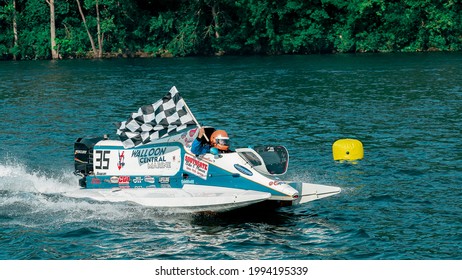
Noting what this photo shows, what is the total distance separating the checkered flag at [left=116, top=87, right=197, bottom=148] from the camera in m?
19.3

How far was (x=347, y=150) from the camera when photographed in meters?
24.5

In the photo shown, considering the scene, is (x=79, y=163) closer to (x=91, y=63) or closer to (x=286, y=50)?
(x=91, y=63)

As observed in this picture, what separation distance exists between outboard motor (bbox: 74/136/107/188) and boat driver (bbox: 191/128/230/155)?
2.89 m

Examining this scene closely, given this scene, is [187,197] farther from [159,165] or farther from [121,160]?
[121,160]

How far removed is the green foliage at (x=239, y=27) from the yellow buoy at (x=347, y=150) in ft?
147

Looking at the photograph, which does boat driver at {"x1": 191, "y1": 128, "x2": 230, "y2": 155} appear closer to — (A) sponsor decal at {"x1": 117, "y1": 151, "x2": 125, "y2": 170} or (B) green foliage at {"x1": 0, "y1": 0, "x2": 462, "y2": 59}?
(A) sponsor decal at {"x1": 117, "y1": 151, "x2": 125, "y2": 170}

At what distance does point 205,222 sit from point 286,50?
5260 centimetres

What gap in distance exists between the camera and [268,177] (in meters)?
18.3

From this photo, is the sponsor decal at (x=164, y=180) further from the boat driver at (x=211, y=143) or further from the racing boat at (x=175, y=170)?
the boat driver at (x=211, y=143)

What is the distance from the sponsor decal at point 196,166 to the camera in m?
18.5

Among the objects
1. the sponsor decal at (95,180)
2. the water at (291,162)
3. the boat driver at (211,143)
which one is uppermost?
the boat driver at (211,143)

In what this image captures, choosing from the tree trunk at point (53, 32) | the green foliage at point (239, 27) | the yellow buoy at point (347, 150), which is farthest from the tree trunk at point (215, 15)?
the yellow buoy at point (347, 150)

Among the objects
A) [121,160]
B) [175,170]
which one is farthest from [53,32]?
[175,170]

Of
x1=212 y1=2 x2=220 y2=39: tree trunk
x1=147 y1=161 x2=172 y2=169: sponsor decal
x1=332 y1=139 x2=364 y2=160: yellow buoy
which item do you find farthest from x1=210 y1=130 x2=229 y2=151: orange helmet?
x1=212 y1=2 x2=220 y2=39: tree trunk
